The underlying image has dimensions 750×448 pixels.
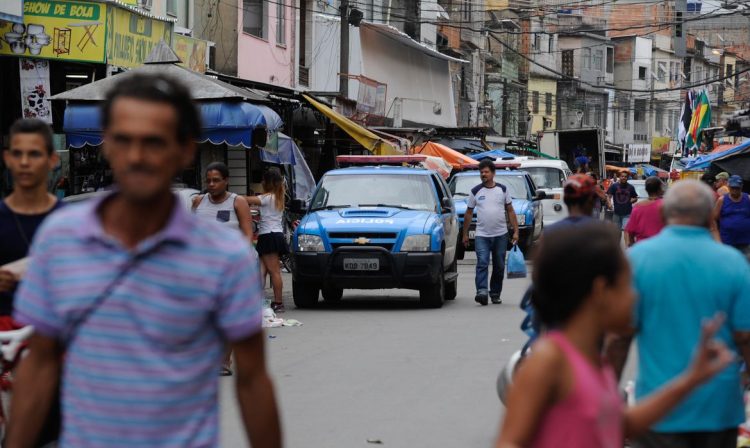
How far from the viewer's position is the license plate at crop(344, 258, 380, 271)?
16.8 meters

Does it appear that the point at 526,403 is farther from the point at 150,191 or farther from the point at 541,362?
the point at 150,191

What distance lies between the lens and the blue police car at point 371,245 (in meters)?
16.8

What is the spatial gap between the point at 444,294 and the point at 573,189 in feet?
36.0

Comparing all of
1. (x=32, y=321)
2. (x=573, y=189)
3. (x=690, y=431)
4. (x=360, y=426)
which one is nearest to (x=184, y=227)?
(x=32, y=321)

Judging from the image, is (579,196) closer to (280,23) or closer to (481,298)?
(481,298)

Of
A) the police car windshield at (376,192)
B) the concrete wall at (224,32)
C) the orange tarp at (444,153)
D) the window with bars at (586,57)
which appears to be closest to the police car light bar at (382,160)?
the police car windshield at (376,192)

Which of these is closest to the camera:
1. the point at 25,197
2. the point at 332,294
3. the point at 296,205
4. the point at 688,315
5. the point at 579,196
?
the point at 688,315

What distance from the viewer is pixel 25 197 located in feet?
19.4

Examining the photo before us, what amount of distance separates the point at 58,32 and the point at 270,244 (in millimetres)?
6321

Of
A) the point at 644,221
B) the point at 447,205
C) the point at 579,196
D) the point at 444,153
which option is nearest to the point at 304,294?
the point at 447,205

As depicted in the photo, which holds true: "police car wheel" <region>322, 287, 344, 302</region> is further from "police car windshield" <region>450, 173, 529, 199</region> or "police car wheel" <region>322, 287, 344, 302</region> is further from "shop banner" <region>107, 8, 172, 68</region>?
"police car windshield" <region>450, 173, 529, 199</region>

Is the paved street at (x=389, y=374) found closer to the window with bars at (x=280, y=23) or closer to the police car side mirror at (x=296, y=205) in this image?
the police car side mirror at (x=296, y=205)

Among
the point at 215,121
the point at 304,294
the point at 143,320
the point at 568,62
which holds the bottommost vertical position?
the point at 304,294

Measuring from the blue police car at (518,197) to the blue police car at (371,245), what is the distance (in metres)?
9.67
